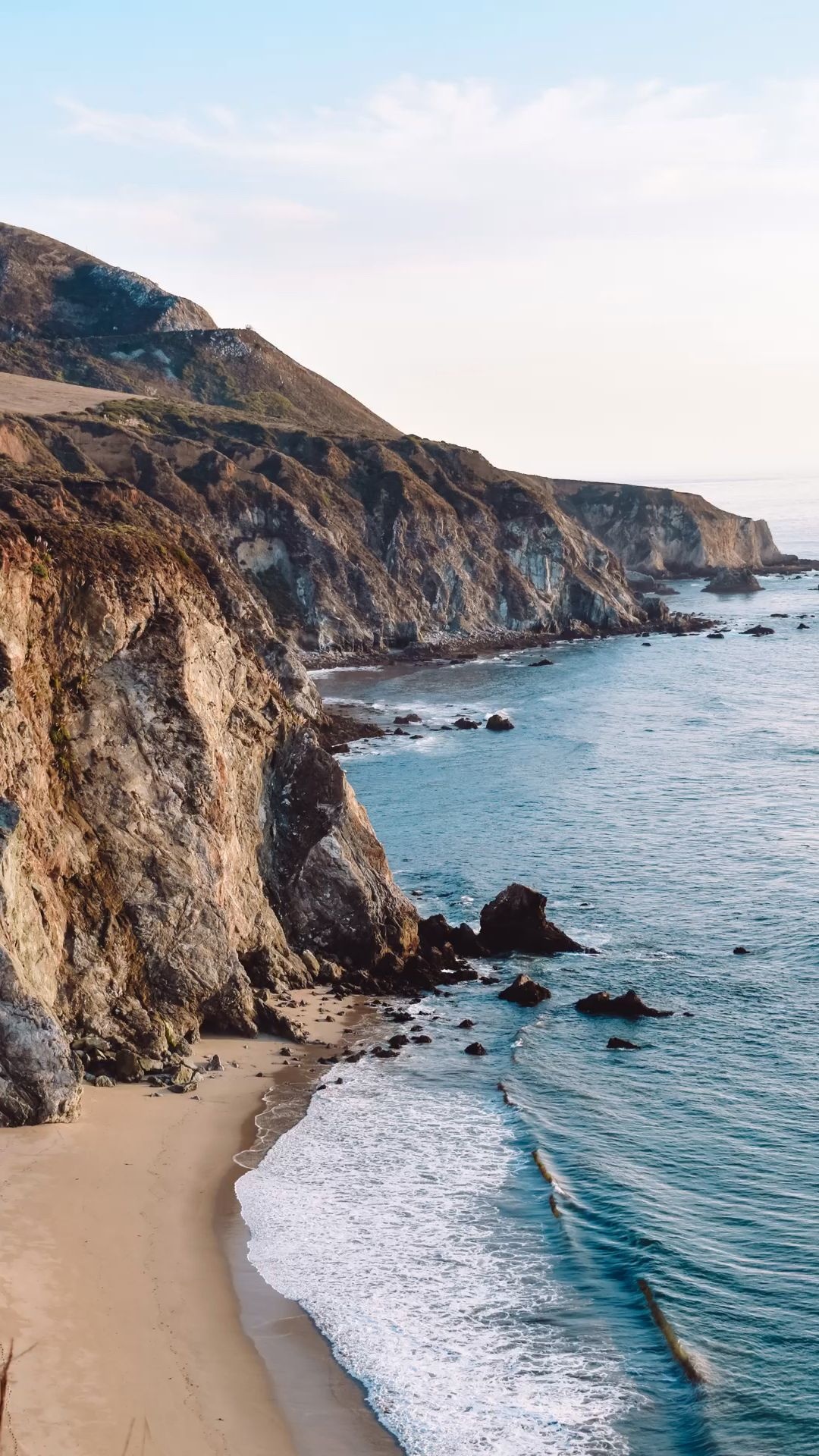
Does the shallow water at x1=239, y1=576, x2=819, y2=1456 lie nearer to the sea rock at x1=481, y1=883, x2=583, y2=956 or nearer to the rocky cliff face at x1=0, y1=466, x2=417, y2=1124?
the sea rock at x1=481, y1=883, x2=583, y2=956

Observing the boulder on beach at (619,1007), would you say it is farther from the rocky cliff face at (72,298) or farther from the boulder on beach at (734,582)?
the rocky cliff face at (72,298)

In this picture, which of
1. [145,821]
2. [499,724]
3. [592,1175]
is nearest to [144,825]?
[145,821]

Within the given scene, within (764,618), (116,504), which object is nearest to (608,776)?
(116,504)

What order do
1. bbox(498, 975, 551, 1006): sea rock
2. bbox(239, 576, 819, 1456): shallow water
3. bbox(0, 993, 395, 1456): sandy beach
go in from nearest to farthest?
bbox(0, 993, 395, 1456): sandy beach < bbox(239, 576, 819, 1456): shallow water < bbox(498, 975, 551, 1006): sea rock

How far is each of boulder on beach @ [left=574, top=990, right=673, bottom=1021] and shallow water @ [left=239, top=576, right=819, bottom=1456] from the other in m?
0.72

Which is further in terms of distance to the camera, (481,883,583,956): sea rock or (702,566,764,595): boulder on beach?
(702,566,764,595): boulder on beach

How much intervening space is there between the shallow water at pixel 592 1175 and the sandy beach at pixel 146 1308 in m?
0.99

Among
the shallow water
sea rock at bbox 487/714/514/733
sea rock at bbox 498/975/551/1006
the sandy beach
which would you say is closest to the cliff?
the sandy beach

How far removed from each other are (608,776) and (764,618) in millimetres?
84459

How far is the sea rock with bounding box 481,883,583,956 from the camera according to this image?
44.6m

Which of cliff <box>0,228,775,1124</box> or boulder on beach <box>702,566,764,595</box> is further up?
boulder on beach <box>702,566,764,595</box>

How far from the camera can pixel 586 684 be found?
10612 cm

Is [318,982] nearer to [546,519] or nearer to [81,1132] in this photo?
[81,1132]

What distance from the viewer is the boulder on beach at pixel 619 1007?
126 ft
